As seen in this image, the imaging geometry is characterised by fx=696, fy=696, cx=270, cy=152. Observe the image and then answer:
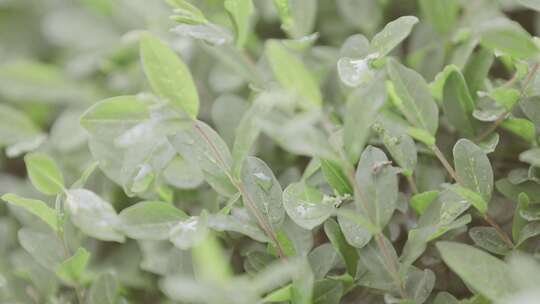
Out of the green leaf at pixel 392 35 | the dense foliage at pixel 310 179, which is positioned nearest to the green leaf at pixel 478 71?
the dense foliage at pixel 310 179

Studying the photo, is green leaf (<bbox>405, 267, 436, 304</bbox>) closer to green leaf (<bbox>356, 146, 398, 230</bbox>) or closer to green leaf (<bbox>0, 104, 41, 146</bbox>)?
green leaf (<bbox>356, 146, 398, 230</bbox>)

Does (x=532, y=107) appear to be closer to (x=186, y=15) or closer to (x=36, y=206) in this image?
(x=186, y=15)

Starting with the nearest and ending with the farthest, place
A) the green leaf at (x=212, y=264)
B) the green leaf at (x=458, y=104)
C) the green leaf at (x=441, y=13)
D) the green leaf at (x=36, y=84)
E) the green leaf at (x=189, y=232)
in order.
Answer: the green leaf at (x=212, y=264)
the green leaf at (x=189, y=232)
the green leaf at (x=458, y=104)
the green leaf at (x=441, y=13)
the green leaf at (x=36, y=84)

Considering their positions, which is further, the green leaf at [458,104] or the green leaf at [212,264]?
the green leaf at [458,104]

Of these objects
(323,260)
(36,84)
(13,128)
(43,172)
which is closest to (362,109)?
(323,260)

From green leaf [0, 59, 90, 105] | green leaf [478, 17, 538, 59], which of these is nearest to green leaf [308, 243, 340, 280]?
green leaf [478, 17, 538, 59]

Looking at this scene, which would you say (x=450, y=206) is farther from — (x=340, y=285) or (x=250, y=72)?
(x=250, y=72)

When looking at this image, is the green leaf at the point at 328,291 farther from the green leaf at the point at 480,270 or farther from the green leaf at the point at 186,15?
the green leaf at the point at 186,15
